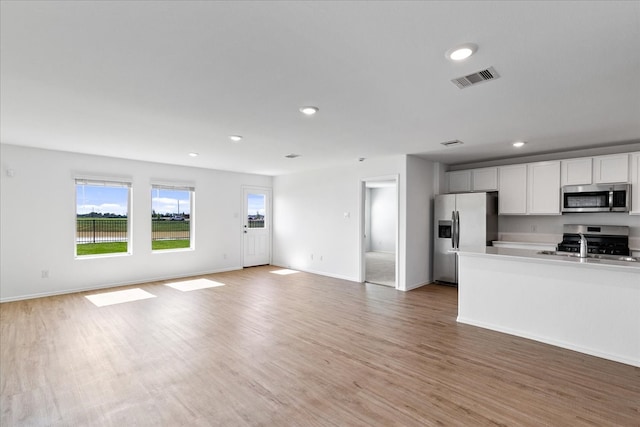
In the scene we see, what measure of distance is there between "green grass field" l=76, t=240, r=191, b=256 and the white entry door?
1507 millimetres

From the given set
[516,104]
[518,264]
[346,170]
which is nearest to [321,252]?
[346,170]

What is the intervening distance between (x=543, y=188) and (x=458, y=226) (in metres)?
1.50

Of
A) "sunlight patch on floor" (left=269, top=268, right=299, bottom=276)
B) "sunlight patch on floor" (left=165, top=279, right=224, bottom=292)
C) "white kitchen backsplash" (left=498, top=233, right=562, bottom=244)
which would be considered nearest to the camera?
"white kitchen backsplash" (left=498, top=233, right=562, bottom=244)

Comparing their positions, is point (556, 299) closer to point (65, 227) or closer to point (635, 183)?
point (635, 183)

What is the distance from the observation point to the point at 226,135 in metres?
4.21

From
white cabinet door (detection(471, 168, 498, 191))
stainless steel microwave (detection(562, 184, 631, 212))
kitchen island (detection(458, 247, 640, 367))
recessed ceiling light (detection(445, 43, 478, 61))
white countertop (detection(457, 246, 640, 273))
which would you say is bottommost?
kitchen island (detection(458, 247, 640, 367))

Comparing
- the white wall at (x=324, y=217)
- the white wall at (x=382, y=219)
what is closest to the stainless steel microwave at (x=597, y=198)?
the white wall at (x=324, y=217)

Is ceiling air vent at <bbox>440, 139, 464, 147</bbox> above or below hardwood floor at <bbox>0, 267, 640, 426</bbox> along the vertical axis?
above

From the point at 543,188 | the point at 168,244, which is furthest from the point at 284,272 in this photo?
the point at 543,188

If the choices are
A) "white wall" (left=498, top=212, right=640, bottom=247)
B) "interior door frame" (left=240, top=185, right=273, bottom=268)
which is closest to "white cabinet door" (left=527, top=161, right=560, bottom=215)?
"white wall" (left=498, top=212, right=640, bottom=247)

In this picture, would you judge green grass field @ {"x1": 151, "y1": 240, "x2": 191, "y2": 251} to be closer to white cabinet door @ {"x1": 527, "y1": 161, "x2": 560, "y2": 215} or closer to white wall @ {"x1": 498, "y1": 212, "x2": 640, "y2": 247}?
white wall @ {"x1": 498, "y1": 212, "x2": 640, "y2": 247}

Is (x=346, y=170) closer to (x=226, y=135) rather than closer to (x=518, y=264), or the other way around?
(x=226, y=135)

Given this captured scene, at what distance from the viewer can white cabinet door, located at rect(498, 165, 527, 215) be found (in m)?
5.53

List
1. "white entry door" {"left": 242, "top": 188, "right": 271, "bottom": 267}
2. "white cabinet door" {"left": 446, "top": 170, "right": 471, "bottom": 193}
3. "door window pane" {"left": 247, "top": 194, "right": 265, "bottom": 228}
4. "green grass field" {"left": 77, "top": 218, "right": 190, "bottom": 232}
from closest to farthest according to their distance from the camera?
1. "green grass field" {"left": 77, "top": 218, "right": 190, "bottom": 232}
2. "white cabinet door" {"left": 446, "top": 170, "right": 471, "bottom": 193}
3. "white entry door" {"left": 242, "top": 188, "right": 271, "bottom": 267}
4. "door window pane" {"left": 247, "top": 194, "right": 265, "bottom": 228}
